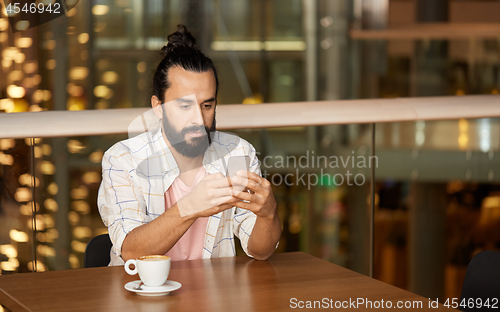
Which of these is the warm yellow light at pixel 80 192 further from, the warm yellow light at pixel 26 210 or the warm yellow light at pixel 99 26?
the warm yellow light at pixel 26 210

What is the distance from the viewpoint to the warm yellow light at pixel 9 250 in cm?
145

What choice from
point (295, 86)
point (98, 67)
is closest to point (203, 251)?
point (98, 67)

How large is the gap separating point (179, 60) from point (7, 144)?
1.50 feet

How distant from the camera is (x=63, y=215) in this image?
13.8 feet

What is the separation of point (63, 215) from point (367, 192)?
10.6 ft

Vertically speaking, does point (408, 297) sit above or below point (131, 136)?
below

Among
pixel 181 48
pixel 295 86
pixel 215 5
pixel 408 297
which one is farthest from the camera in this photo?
pixel 295 86

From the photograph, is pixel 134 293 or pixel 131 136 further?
pixel 131 136

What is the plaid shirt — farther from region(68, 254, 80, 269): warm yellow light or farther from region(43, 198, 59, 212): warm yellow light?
region(68, 254, 80, 269): warm yellow light

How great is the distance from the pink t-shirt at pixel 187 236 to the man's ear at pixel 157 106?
0.19 metres

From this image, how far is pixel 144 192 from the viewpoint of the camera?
3.93 feet

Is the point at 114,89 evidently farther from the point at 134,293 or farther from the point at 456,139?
the point at 134,293

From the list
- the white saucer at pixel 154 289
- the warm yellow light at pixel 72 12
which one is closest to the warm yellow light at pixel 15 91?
the warm yellow light at pixel 72 12

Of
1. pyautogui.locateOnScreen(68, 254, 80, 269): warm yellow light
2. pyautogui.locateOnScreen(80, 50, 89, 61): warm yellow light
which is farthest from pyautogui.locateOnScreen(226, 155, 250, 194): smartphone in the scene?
pyautogui.locateOnScreen(80, 50, 89, 61): warm yellow light
